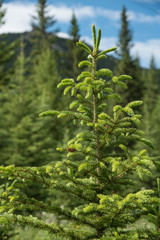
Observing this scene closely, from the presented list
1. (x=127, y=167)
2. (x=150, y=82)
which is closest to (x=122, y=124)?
(x=127, y=167)

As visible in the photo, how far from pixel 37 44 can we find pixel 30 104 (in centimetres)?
3060

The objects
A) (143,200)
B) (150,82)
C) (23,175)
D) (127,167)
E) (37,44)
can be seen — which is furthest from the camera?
(150,82)

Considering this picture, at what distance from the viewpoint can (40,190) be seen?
526 inches

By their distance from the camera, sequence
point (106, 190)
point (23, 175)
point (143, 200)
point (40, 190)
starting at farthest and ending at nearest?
1. point (40, 190)
2. point (106, 190)
3. point (23, 175)
4. point (143, 200)

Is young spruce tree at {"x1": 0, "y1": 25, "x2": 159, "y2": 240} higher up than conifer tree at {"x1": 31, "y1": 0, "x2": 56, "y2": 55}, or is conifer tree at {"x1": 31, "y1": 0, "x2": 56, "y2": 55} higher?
conifer tree at {"x1": 31, "y1": 0, "x2": 56, "y2": 55}

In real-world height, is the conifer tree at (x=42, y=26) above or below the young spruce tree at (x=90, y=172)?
above

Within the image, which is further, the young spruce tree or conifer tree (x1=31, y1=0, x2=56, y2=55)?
conifer tree (x1=31, y1=0, x2=56, y2=55)

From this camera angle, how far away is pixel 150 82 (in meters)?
45.5

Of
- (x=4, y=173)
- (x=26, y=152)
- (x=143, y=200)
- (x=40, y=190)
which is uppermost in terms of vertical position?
(x=4, y=173)

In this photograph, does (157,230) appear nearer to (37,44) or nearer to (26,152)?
(26,152)

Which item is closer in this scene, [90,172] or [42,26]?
[90,172]

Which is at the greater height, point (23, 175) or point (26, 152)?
point (23, 175)

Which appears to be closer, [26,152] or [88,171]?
[88,171]

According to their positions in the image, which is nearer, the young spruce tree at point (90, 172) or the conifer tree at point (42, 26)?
the young spruce tree at point (90, 172)
